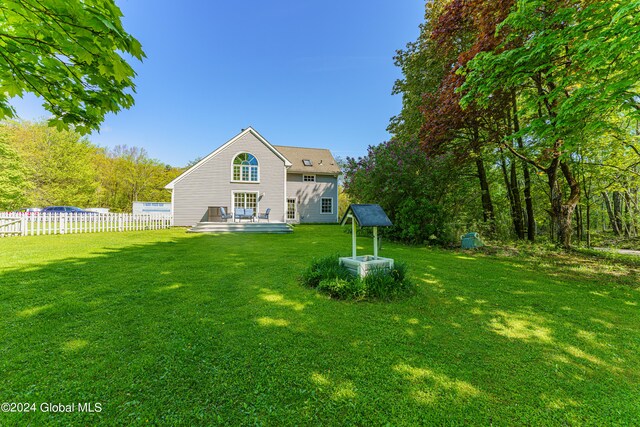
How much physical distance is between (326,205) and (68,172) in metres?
27.8

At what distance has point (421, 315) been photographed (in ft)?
11.8

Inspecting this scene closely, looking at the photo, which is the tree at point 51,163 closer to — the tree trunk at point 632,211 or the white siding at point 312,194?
the white siding at point 312,194

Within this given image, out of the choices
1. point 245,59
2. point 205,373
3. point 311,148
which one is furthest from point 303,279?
point 311,148

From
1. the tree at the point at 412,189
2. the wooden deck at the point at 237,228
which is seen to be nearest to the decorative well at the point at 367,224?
the tree at the point at 412,189

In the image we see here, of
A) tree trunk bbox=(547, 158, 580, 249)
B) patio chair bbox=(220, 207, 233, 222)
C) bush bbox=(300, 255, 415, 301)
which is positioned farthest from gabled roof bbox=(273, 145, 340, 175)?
bush bbox=(300, 255, 415, 301)

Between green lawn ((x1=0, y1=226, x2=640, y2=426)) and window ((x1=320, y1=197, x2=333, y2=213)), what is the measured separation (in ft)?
59.1

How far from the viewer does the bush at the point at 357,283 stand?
4145mm

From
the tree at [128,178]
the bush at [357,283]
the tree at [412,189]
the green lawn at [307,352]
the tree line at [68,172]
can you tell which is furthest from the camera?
the tree at [128,178]

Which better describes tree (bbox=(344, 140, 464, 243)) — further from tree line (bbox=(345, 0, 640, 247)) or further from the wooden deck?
the wooden deck

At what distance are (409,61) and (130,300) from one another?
605 inches

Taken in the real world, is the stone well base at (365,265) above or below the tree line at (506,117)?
below

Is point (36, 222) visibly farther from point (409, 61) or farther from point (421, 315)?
point (409, 61)

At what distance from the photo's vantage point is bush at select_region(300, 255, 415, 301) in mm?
4145

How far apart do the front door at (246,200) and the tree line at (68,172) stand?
1886cm
